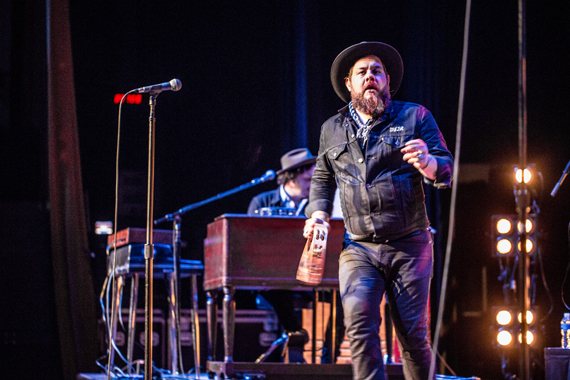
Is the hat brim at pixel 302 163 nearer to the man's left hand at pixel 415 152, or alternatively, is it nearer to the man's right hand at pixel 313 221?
the man's right hand at pixel 313 221

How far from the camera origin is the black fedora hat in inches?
140

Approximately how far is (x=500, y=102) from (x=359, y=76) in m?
3.37

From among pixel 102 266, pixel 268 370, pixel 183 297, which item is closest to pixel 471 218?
pixel 268 370

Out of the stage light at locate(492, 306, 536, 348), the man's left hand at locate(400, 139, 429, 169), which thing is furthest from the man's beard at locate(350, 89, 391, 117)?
the stage light at locate(492, 306, 536, 348)

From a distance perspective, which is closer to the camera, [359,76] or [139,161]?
[359,76]

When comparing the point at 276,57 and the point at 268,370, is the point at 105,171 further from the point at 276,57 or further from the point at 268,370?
the point at 268,370

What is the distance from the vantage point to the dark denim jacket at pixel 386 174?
312 centimetres

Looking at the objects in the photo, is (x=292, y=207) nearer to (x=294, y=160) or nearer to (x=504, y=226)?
(x=294, y=160)

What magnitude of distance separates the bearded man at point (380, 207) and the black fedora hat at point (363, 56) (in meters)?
0.10

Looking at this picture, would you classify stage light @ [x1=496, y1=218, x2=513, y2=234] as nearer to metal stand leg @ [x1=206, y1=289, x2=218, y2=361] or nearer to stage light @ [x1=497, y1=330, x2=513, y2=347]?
stage light @ [x1=497, y1=330, x2=513, y2=347]

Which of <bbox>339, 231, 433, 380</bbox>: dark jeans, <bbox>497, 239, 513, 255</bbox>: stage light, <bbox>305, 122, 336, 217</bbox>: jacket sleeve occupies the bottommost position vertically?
<bbox>339, 231, 433, 380</bbox>: dark jeans

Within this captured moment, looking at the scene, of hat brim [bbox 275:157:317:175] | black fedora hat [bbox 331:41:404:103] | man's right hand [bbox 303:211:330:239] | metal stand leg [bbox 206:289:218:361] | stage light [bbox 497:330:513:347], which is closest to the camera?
man's right hand [bbox 303:211:330:239]

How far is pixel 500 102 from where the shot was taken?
6.33 metres

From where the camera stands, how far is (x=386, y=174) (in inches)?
125
